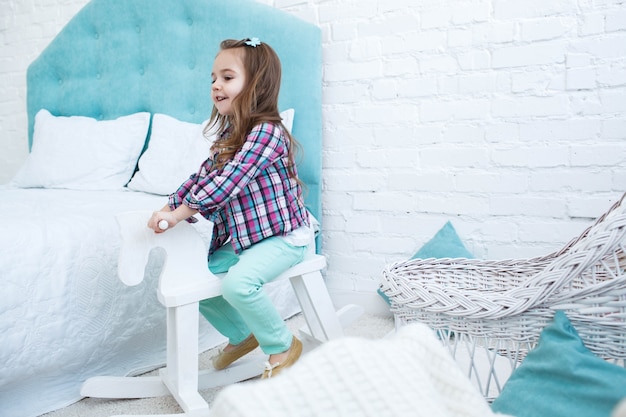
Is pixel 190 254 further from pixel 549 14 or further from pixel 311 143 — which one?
pixel 549 14

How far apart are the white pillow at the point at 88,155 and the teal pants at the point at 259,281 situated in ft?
2.57

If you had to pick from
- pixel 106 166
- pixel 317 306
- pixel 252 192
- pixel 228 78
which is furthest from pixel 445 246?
pixel 106 166

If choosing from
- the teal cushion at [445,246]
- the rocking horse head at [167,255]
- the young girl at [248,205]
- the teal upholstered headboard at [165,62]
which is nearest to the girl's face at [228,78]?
the young girl at [248,205]

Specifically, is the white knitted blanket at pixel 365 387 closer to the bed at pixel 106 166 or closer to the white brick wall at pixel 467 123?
the bed at pixel 106 166

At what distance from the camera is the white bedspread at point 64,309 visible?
1058 mm

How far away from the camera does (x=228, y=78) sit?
4.00 feet

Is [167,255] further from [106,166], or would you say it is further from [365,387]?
[106,166]

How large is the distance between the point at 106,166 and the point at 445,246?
115 cm

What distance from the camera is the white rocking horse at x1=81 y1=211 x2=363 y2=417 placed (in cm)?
107

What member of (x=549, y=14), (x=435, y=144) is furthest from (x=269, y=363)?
(x=549, y=14)

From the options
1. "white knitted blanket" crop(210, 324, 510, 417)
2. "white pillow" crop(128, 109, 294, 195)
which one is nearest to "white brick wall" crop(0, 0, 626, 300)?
"white pillow" crop(128, 109, 294, 195)

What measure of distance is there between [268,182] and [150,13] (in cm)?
110

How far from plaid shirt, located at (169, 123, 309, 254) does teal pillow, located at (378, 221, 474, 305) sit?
0.49m

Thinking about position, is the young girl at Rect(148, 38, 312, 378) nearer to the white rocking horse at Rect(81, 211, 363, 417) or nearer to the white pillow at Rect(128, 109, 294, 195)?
the white rocking horse at Rect(81, 211, 363, 417)
